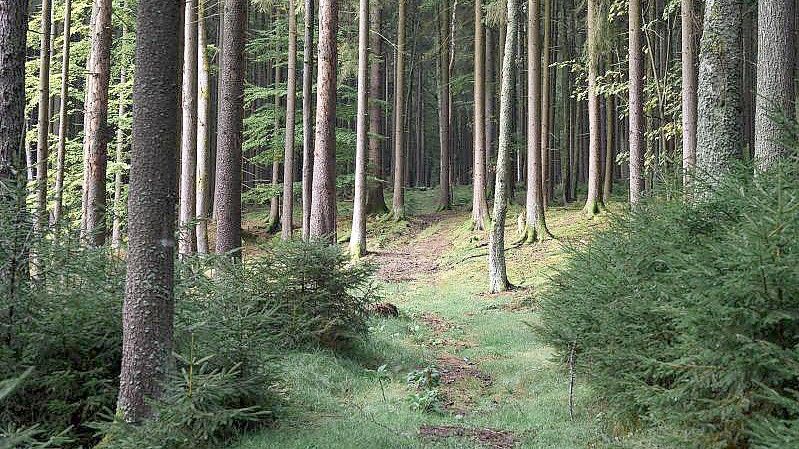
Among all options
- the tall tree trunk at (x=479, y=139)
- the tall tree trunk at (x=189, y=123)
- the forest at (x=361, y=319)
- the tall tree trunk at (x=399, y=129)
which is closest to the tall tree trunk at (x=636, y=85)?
the forest at (x=361, y=319)

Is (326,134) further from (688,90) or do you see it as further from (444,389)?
(688,90)

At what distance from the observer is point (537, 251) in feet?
60.2

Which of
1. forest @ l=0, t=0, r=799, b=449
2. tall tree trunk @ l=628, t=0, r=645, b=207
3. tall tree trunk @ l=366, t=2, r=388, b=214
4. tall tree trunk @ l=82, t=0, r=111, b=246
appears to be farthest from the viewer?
tall tree trunk @ l=366, t=2, r=388, b=214

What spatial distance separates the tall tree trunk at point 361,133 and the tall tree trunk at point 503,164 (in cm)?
519

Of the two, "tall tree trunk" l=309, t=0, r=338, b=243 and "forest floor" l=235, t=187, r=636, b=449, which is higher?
"tall tree trunk" l=309, t=0, r=338, b=243

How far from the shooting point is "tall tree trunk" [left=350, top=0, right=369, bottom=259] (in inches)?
760

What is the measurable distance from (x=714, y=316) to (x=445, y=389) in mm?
4468

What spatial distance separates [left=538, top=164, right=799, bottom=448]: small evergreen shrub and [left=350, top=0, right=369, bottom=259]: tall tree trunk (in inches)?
547

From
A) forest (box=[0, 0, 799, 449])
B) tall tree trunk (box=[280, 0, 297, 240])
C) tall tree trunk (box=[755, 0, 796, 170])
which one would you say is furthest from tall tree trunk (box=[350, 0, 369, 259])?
tall tree trunk (box=[755, 0, 796, 170])

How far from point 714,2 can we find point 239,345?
7.14 m

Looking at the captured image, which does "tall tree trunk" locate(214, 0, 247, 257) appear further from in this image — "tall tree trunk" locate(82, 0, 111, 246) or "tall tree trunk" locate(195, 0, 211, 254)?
"tall tree trunk" locate(195, 0, 211, 254)

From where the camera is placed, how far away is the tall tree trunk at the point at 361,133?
19.3 meters

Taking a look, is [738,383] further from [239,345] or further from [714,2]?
[714,2]

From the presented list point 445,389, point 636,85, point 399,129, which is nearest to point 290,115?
point 399,129
